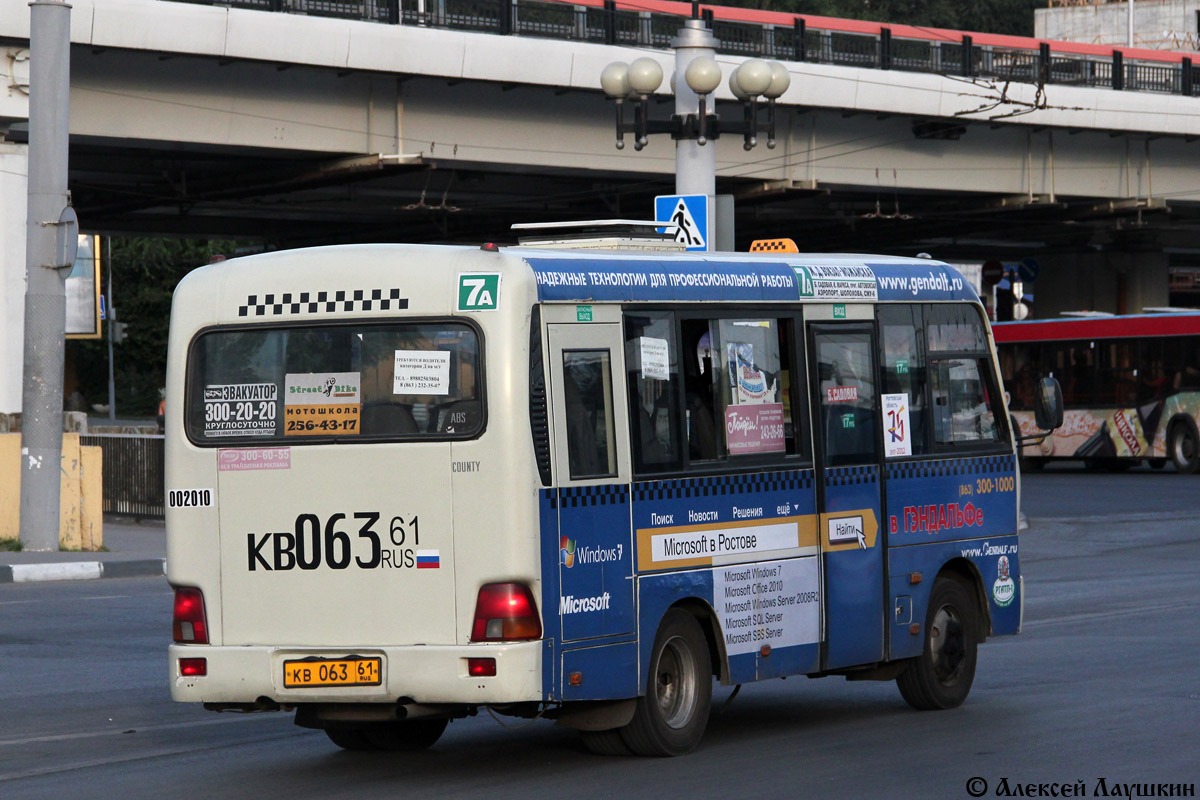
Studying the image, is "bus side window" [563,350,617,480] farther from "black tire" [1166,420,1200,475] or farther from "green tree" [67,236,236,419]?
"green tree" [67,236,236,419]

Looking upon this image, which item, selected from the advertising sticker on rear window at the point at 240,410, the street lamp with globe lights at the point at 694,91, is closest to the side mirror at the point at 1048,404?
the advertising sticker on rear window at the point at 240,410

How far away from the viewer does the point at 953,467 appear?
33.2ft

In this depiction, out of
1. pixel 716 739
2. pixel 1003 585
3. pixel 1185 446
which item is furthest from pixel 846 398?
pixel 1185 446

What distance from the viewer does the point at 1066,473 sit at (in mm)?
38281

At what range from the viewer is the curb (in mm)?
17766

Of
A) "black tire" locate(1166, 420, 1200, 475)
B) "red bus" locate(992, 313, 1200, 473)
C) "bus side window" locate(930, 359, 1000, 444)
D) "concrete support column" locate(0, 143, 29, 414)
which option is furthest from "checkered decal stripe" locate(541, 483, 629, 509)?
"black tire" locate(1166, 420, 1200, 475)

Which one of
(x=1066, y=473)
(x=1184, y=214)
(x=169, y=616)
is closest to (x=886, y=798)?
(x=169, y=616)

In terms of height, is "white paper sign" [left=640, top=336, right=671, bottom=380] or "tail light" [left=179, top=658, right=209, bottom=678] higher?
"white paper sign" [left=640, top=336, right=671, bottom=380]

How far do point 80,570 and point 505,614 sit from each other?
39.3 ft

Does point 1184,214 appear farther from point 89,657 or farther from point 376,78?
point 89,657

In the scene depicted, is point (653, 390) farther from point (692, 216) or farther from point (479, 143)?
point (479, 143)

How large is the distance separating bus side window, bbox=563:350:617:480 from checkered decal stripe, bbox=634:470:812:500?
0.87 feet

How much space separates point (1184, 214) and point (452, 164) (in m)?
22.9

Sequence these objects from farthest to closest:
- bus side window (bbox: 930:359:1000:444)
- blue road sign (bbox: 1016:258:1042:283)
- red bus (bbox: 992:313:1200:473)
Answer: blue road sign (bbox: 1016:258:1042:283)
red bus (bbox: 992:313:1200:473)
bus side window (bbox: 930:359:1000:444)
